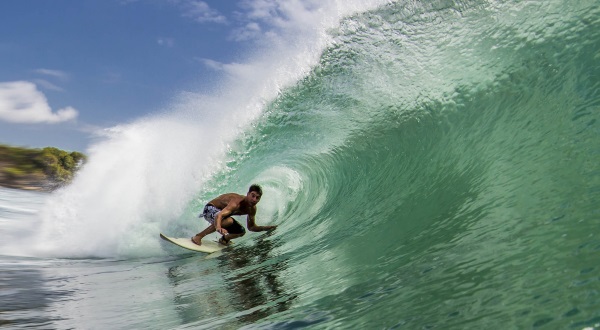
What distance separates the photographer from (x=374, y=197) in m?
6.76

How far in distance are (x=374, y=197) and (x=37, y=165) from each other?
176 ft

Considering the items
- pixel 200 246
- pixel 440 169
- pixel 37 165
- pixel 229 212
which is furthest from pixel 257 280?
pixel 37 165

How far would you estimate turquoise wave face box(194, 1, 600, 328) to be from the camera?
241cm

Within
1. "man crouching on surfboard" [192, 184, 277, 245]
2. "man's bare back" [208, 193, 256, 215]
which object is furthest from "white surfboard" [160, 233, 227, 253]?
"man's bare back" [208, 193, 256, 215]

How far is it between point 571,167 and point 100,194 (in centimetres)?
871

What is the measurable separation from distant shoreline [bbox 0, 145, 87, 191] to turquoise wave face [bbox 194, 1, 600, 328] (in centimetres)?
4011

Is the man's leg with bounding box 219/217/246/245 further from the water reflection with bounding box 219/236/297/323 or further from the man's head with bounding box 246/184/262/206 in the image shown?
the water reflection with bounding box 219/236/297/323

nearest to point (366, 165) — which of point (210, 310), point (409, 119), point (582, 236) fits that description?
point (409, 119)

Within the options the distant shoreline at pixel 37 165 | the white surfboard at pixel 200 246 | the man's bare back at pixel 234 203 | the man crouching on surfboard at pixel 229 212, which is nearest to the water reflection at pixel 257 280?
the white surfboard at pixel 200 246

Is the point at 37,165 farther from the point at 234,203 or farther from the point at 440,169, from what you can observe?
the point at 440,169

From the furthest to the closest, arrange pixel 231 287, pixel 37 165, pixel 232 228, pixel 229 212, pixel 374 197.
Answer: pixel 37 165 < pixel 232 228 < pixel 229 212 < pixel 374 197 < pixel 231 287

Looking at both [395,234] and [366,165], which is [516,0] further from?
[395,234]

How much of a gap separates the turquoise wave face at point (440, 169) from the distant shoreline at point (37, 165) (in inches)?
1579

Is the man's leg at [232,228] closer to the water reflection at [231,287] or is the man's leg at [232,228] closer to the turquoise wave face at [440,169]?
the turquoise wave face at [440,169]
